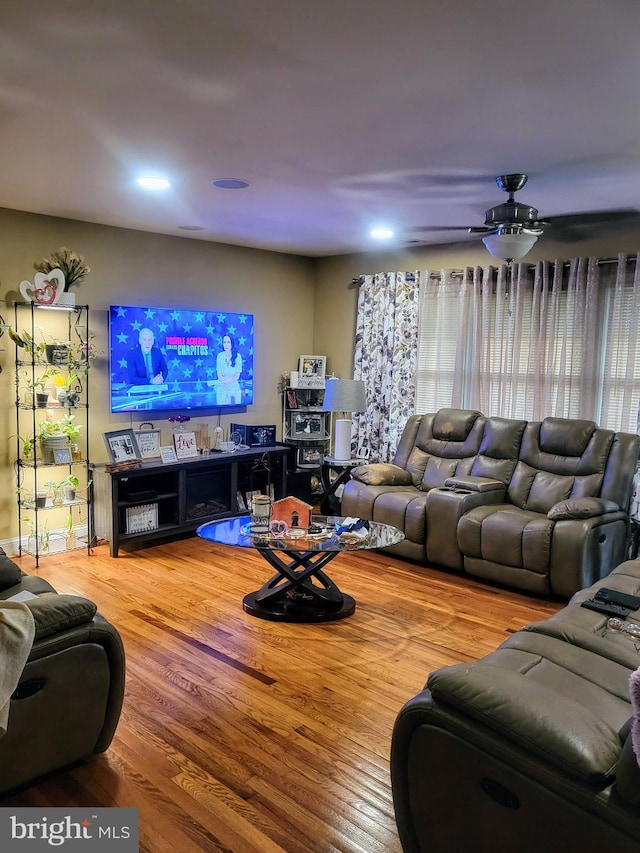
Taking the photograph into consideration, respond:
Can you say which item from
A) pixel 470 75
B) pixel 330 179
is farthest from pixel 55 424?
pixel 470 75

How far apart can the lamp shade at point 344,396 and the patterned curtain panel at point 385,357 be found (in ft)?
1.30

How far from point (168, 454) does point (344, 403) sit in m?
1.59

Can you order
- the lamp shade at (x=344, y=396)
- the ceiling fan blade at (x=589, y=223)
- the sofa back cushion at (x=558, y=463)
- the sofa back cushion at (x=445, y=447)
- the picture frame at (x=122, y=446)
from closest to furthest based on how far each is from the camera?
the sofa back cushion at (x=558, y=463) → the ceiling fan blade at (x=589, y=223) → the picture frame at (x=122, y=446) → the sofa back cushion at (x=445, y=447) → the lamp shade at (x=344, y=396)

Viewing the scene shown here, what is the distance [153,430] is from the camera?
5.43 meters

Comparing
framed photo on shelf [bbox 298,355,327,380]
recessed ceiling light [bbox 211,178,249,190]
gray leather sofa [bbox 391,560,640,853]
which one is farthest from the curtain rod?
gray leather sofa [bbox 391,560,640,853]

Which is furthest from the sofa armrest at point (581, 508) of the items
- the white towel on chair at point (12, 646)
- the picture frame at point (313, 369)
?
the white towel on chair at point (12, 646)

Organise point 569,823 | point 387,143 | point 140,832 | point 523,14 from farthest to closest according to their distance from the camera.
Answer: point 387,143 < point 140,832 < point 523,14 < point 569,823

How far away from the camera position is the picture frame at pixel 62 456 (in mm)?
4688

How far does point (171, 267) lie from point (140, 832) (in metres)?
4.46

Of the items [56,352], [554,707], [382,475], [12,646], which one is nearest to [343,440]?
[382,475]

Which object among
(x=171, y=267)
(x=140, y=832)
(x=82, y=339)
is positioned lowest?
(x=140, y=832)

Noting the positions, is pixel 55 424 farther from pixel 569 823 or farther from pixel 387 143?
pixel 569 823

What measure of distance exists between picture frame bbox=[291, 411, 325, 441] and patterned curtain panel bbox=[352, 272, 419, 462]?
0.42 metres

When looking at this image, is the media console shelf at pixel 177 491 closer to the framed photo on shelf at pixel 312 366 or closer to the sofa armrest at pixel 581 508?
the framed photo on shelf at pixel 312 366
